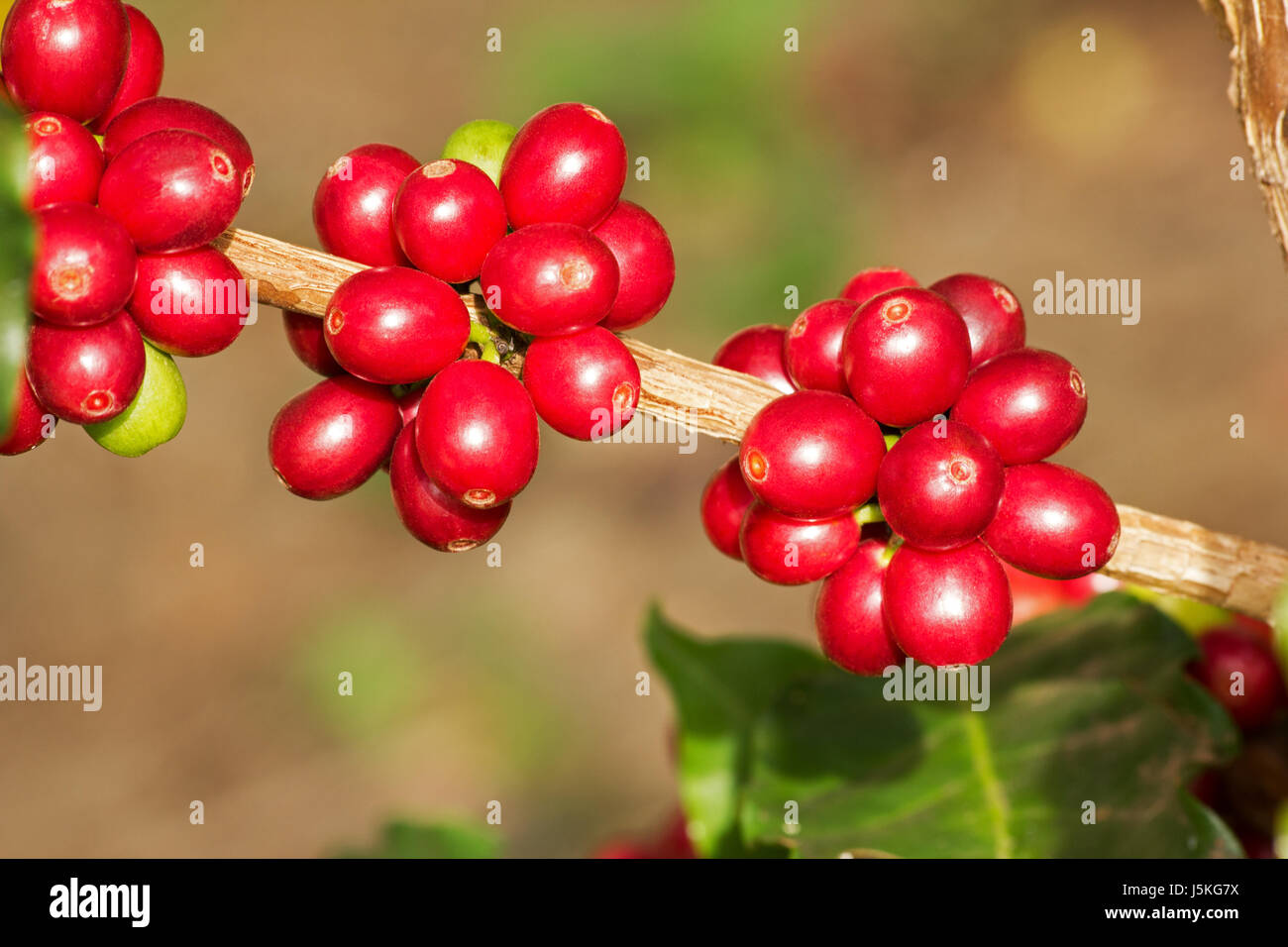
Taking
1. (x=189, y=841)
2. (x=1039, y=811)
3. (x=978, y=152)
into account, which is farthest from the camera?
(x=978, y=152)

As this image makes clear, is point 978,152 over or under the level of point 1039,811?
over

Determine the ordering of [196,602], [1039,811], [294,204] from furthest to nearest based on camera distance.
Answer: [294,204] < [196,602] < [1039,811]

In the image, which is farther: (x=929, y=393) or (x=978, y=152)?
(x=978, y=152)

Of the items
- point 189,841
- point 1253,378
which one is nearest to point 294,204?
point 189,841

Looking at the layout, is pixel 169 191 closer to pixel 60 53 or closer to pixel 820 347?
pixel 60 53

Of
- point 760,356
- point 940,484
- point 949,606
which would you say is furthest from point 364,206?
point 949,606

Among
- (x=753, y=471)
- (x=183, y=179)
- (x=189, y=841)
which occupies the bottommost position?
(x=189, y=841)

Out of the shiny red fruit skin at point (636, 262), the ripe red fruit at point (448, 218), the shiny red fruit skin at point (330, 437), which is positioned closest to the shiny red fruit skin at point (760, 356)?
the shiny red fruit skin at point (636, 262)

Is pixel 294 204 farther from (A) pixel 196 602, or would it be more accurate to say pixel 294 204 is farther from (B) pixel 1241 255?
(B) pixel 1241 255
